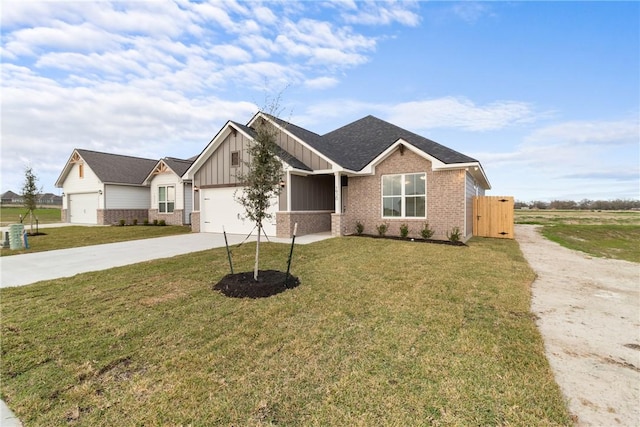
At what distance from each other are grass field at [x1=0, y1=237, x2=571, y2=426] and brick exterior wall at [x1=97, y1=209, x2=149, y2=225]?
19.1 m

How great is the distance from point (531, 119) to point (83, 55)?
2380 cm

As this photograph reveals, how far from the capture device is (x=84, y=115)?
81.4ft

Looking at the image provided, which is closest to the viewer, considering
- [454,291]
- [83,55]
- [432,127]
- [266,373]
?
[266,373]

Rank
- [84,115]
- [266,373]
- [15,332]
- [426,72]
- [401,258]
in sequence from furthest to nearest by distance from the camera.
A: [84,115]
[426,72]
[401,258]
[15,332]
[266,373]

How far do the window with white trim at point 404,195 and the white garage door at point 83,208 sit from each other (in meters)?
23.2

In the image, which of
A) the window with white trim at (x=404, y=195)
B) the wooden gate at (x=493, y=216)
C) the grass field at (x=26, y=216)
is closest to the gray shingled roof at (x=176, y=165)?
the grass field at (x=26, y=216)

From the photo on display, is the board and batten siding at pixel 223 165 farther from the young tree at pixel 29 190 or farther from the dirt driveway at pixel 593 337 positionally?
the dirt driveway at pixel 593 337

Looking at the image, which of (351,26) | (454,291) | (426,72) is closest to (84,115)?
(351,26)

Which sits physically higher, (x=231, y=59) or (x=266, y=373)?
(x=231, y=59)

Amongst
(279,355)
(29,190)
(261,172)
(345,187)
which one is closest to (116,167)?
(29,190)

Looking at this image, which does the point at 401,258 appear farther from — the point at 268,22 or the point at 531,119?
the point at 531,119

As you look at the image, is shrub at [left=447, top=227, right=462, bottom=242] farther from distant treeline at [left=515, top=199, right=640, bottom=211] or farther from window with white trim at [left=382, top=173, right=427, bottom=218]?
distant treeline at [left=515, top=199, right=640, bottom=211]

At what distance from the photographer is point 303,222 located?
13.9 meters

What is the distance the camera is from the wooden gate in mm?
14586
